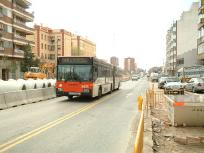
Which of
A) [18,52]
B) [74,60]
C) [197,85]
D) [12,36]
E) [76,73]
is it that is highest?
[12,36]

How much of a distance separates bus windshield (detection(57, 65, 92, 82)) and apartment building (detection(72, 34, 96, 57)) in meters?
116

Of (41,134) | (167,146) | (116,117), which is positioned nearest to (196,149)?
(167,146)

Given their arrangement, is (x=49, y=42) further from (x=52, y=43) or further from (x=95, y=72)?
(x=95, y=72)

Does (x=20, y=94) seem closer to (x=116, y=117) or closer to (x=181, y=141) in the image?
(x=116, y=117)

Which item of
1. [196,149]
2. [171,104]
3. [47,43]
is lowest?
[196,149]

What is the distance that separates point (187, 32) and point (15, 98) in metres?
109

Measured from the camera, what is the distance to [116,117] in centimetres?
1557

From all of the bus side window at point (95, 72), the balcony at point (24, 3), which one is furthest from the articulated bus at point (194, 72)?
the balcony at point (24, 3)

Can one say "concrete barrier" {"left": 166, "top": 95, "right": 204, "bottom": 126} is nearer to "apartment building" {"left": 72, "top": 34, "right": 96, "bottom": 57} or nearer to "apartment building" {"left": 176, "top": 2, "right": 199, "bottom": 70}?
"apartment building" {"left": 176, "top": 2, "right": 199, "bottom": 70}

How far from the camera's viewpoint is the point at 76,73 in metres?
23.6

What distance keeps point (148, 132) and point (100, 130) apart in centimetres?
172

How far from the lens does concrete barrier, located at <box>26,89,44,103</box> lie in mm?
22981

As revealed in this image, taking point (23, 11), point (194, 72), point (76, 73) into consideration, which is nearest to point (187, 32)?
point (23, 11)

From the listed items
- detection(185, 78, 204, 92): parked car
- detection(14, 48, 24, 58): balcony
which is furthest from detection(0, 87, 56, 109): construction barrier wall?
detection(14, 48, 24, 58): balcony
